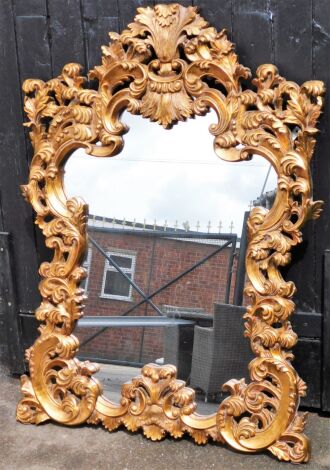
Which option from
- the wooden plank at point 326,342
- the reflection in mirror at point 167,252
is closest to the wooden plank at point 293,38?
the reflection in mirror at point 167,252

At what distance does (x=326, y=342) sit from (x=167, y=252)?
483mm

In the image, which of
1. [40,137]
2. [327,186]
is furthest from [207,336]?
[40,137]

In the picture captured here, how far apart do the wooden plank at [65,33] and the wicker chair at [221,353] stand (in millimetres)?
783

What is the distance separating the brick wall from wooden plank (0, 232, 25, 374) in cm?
29

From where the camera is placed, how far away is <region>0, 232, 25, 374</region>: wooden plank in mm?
2215

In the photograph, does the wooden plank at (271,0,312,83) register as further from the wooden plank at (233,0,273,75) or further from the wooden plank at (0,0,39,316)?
the wooden plank at (0,0,39,316)

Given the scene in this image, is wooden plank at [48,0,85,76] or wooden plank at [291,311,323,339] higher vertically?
Result: wooden plank at [48,0,85,76]

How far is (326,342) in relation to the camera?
197cm

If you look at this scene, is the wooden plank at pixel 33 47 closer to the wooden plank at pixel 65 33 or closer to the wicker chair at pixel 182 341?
the wooden plank at pixel 65 33

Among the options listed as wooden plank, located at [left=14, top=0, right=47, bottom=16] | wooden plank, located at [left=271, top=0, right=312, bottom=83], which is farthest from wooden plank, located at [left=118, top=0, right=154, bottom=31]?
wooden plank, located at [left=271, top=0, right=312, bottom=83]

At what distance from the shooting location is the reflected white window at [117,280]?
205 cm

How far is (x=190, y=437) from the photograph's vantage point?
1.94m

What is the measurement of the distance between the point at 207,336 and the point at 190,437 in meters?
0.26

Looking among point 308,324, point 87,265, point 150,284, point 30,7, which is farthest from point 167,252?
point 30,7
